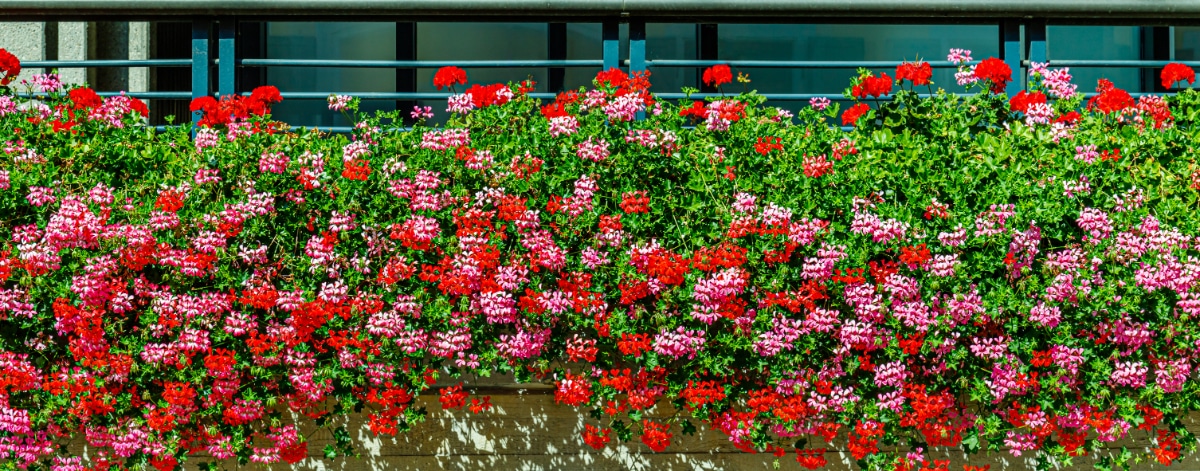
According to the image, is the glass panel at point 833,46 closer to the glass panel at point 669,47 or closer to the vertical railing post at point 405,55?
the glass panel at point 669,47

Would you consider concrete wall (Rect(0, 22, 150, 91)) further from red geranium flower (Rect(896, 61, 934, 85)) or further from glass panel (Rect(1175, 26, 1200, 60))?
glass panel (Rect(1175, 26, 1200, 60))

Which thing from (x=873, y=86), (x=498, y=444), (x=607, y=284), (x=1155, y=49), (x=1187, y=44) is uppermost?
(x=1187, y=44)

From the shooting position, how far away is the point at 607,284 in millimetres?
4301

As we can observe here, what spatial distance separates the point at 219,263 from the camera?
4.25 metres

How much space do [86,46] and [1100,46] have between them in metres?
8.34

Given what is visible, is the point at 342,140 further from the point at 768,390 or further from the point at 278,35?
the point at 278,35

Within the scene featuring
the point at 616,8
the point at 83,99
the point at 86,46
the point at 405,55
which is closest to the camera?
the point at 83,99

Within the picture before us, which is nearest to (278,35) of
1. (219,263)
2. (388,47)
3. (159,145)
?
(388,47)

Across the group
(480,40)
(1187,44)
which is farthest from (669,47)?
(1187,44)

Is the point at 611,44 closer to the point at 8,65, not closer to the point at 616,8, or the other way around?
the point at 616,8

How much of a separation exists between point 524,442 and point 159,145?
85.5 inches

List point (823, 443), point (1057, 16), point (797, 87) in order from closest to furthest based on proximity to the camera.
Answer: point (823, 443) → point (1057, 16) → point (797, 87)

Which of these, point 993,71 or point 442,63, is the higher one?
point 442,63

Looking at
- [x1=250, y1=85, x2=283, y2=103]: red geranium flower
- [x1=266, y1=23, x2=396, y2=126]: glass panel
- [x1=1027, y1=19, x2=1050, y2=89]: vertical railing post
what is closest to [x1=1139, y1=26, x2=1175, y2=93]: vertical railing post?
[x1=1027, y1=19, x2=1050, y2=89]: vertical railing post
